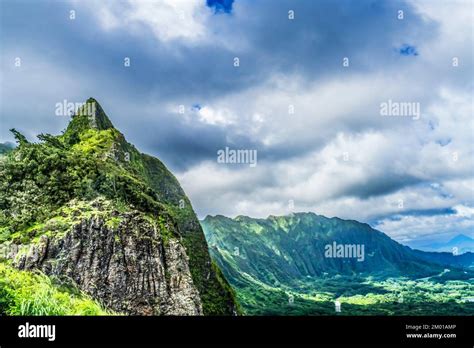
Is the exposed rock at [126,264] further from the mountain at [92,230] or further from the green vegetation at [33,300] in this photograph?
the green vegetation at [33,300]

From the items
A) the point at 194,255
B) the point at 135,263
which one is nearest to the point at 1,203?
the point at 135,263

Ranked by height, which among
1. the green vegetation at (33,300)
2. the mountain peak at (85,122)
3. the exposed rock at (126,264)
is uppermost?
the mountain peak at (85,122)

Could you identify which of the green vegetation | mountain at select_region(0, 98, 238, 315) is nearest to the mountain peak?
mountain at select_region(0, 98, 238, 315)

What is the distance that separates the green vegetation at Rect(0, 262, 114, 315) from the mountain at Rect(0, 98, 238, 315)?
35.3 ft

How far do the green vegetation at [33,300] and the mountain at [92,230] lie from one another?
10.8 metres

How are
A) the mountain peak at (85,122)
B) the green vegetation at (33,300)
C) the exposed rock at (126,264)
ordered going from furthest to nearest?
the mountain peak at (85,122), the exposed rock at (126,264), the green vegetation at (33,300)

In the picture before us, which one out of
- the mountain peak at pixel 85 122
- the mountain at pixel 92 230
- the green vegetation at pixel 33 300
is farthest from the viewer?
the mountain peak at pixel 85 122

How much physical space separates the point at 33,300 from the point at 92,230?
2991 cm

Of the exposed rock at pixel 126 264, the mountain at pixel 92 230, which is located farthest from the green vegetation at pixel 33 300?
the exposed rock at pixel 126 264

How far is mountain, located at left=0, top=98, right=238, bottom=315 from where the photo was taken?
25.5 m

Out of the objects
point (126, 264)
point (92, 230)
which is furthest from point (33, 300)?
point (126, 264)

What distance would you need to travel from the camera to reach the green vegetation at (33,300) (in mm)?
4785
